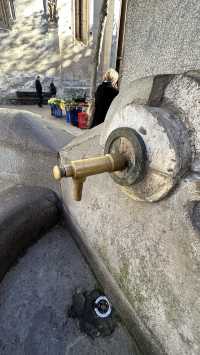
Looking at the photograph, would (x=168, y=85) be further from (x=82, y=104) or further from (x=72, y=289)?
(x=82, y=104)

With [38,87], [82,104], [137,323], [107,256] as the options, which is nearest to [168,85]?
[107,256]

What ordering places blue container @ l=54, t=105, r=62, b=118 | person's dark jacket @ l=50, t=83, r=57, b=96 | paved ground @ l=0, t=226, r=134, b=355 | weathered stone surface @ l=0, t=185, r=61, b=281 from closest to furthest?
paved ground @ l=0, t=226, r=134, b=355 → weathered stone surface @ l=0, t=185, r=61, b=281 → blue container @ l=54, t=105, r=62, b=118 → person's dark jacket @ l=50, t=83, r=57, b=96

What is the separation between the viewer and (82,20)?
799 centimetres

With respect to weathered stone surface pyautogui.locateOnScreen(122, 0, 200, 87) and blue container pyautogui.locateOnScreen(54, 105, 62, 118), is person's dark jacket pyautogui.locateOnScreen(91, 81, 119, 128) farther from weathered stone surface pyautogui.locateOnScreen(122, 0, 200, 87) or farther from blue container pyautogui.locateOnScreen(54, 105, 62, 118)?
blue container pyautogui.locateOnScreen(54, 105, 62, 118)

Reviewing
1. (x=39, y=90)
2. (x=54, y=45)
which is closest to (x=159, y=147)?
(x=39, y=90)

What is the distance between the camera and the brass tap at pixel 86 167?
69 centimetres

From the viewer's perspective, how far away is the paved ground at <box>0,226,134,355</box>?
1012mm

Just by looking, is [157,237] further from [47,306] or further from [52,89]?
[52,89]

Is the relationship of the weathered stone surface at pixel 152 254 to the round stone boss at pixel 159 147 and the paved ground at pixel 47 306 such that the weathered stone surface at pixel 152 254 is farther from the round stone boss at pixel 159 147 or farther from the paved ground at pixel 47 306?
the paved ground at pixel 47 306

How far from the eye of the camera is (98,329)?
3.53 feet

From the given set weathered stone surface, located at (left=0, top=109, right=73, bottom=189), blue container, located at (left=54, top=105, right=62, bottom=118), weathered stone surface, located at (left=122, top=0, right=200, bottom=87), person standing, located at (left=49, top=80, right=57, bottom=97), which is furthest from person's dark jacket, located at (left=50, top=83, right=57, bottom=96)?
weathered stone surface, located at (left=122, top=0, right=200, bottom=87)

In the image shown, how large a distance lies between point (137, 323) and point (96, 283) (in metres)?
0.31

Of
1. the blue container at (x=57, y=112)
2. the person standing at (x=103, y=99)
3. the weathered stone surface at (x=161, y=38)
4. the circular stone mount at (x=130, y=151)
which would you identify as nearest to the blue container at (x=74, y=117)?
the blue container at (x=57, y=112)

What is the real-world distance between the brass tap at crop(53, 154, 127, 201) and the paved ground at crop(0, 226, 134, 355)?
0.67 m
